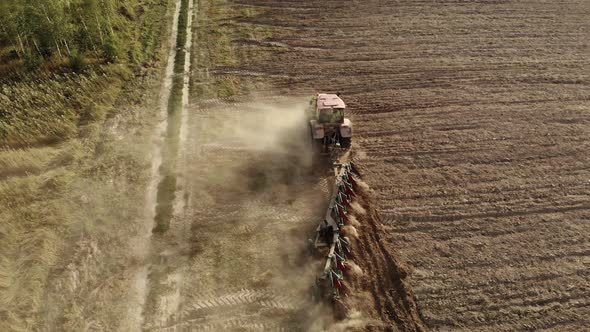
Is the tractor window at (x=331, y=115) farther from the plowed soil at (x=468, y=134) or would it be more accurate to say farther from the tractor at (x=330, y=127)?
the plowed soil at (x=468, y=134)

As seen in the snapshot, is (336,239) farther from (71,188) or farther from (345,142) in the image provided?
(71,188)

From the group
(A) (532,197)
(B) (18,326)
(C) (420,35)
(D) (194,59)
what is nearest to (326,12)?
(C) (420,35)

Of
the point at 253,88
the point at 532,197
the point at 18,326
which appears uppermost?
the point at 253,88

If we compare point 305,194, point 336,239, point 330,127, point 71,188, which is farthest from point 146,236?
point 330,127

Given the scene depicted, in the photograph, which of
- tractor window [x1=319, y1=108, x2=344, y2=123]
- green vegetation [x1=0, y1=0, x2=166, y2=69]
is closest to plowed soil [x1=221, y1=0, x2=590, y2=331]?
tractor window [x1=319, y1=108, x2=344, y2=123]

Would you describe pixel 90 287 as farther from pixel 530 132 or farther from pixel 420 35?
pixel 420 35

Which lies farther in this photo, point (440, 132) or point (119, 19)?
point (119, 19)

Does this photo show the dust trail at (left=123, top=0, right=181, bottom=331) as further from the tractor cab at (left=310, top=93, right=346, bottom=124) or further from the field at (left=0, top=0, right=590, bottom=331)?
the tractor cab at (left=310, top=93, right=346, bottom=124)
